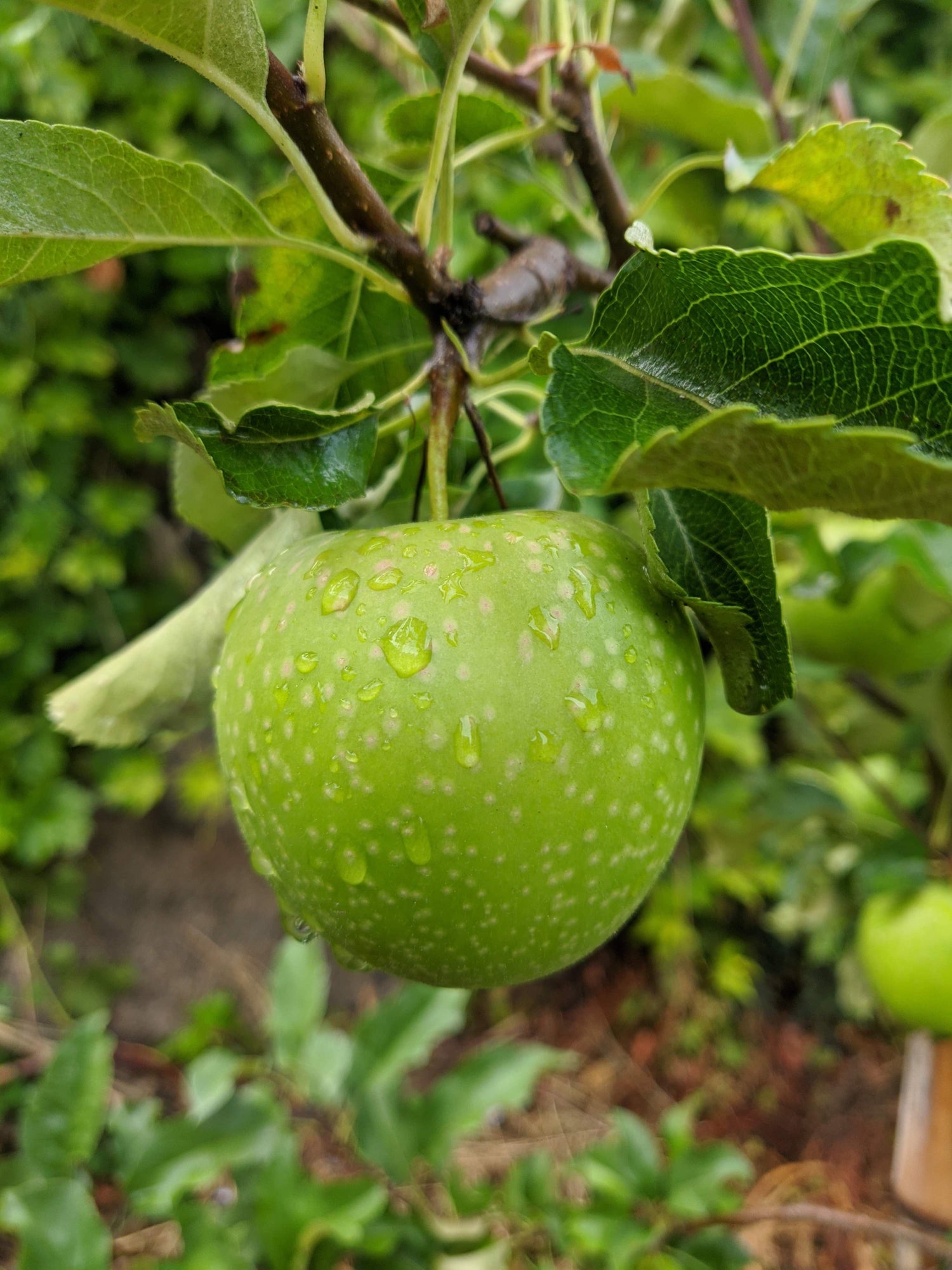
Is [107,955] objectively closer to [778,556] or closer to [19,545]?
[19,545]

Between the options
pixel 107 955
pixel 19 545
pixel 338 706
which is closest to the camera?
pixel 338 706

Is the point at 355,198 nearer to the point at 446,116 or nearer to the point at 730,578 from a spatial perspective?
the point at 446,116

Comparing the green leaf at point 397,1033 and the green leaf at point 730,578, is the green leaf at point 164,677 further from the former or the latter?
the green leaf at point 397,1033

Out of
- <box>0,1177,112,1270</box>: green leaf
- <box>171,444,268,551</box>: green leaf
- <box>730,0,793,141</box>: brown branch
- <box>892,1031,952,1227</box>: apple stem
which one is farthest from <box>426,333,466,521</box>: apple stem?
<box>892,1031,952,1227</box>: apple stem

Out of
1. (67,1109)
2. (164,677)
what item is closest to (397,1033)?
(67,1109)

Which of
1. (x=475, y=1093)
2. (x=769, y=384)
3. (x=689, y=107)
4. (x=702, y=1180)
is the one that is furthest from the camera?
(x=475, y=1093)

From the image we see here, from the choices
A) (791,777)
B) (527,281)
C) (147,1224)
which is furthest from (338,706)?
(147,1224)

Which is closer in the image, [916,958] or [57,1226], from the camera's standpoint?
[57,1226]
